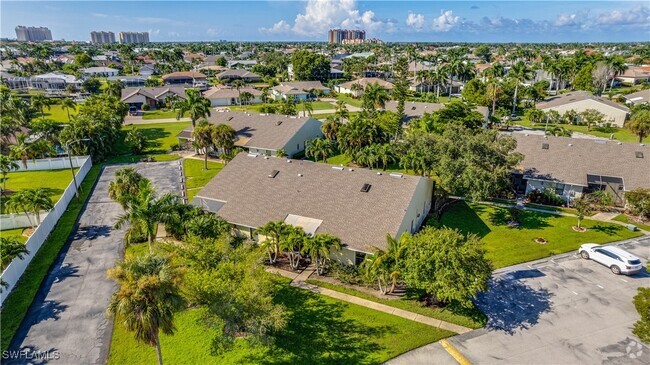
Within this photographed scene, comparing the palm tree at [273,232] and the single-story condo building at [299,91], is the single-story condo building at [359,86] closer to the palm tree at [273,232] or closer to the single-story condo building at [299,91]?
the single-story condo building at [299,91]

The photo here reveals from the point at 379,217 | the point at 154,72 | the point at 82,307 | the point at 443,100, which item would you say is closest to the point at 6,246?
the point at 82,307

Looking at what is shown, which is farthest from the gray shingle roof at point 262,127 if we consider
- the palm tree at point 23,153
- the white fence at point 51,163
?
the palm tree at point 23,153

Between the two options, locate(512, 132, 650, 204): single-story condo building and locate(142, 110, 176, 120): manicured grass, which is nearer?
locate(512, 132, 650, 204): single-story condo building

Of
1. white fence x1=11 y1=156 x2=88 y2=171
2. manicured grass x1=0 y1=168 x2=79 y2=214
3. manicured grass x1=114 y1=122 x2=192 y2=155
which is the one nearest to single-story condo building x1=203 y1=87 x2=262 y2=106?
manicured grass x1=114 y1=122 x2=192 y2=155

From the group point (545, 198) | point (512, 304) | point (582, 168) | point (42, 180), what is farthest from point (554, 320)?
point (42, 180)

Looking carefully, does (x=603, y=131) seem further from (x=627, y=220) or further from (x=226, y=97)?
(x=226, y=97)

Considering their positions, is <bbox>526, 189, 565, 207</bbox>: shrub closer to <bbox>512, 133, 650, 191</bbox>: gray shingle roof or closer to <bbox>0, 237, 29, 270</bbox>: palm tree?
<bbox>512, 133, 650, 191</bbox>: gray shingle roof

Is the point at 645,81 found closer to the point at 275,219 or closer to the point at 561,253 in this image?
the point at 561,253
